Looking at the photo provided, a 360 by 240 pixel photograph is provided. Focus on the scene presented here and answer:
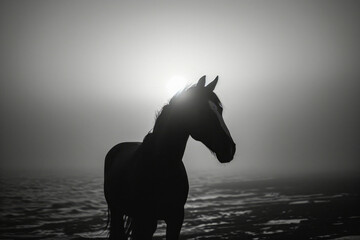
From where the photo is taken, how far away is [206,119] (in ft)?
12.2

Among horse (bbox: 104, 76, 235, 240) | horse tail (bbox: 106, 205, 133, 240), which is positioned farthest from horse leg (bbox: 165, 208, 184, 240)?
horse tail (bbox: 106, 205, 133, 240)

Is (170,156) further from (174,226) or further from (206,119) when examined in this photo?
(174,226)

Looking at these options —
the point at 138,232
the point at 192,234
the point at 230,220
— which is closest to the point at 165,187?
the point at 138,232

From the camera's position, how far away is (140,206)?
400cm

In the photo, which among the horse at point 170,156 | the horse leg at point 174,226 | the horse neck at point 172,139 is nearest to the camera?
the horse at point 170,156

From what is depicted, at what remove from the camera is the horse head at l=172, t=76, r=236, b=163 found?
354cm

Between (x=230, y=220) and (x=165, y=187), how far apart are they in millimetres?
12633

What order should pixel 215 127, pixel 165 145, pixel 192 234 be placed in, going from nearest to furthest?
pixel 215 127 → pixel 165 145 → pixel 192 234

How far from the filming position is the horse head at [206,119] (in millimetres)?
3545

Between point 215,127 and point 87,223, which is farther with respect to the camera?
point 87,223

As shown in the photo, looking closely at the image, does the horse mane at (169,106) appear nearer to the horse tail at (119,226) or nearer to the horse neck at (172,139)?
the horse neck at (172,139)

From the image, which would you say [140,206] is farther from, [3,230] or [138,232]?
[3,230]

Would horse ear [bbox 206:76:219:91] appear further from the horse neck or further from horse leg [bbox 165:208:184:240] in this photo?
horse leg [bbox 165:208:184:240]

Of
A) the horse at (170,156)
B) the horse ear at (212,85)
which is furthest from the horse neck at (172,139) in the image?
the horse ear at (212,85)
